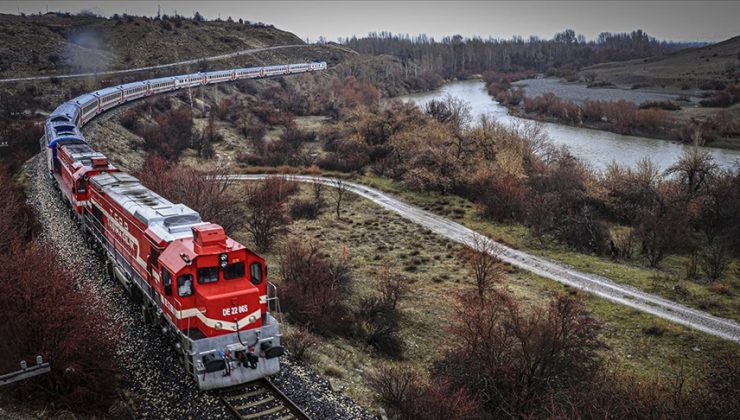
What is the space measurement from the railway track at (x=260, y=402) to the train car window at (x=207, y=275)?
307cm

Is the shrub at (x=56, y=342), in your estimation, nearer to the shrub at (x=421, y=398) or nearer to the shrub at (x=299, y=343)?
the shrub at (x=299, y=343)

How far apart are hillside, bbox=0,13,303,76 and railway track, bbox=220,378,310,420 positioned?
254ft

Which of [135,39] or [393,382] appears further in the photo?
[135,39]

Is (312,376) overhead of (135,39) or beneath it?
beneath

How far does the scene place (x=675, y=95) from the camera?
107250 mm

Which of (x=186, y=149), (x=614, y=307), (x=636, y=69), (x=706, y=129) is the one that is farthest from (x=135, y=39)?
(x=636, y=69)

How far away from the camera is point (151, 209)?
19.9 metres

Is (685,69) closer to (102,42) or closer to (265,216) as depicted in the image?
(102,42)

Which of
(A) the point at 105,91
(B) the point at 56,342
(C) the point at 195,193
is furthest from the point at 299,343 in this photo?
(A) the point at 105,91

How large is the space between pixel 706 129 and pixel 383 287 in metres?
59.1

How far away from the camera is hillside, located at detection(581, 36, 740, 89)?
116 meters

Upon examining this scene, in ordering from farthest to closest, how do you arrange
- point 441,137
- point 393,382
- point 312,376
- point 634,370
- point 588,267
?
point 441,137 → point 588,267 → point 634,370 → point 393,382 → point 312,376

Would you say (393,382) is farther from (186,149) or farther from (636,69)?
(636,69)

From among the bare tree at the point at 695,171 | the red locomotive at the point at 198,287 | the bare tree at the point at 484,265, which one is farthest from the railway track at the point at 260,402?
the bare tree at the point at 695,171
